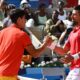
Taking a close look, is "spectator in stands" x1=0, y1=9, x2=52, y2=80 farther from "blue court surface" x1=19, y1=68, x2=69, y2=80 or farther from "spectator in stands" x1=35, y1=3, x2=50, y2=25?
"spectator in stands" x1=35, y1=3, x2=50, y2=25

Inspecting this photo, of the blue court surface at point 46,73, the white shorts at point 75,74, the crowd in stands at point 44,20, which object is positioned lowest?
the blue court surface at point 46,73

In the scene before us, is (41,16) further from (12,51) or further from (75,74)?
(12,51)

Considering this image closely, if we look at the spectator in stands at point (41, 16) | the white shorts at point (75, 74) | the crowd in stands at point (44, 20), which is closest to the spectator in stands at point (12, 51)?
the white shorts at point (75, 74)

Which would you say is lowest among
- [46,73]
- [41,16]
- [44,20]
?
[46,73]

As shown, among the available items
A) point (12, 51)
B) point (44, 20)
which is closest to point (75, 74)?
point (12, 51)

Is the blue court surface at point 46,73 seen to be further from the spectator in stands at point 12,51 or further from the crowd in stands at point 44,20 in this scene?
the crowd in stands at point 44,20

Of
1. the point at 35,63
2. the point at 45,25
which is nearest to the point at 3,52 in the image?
the point at 35,63

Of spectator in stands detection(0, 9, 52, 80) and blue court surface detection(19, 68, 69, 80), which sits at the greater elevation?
spectator in stands detection(0, 9, 52, 80)

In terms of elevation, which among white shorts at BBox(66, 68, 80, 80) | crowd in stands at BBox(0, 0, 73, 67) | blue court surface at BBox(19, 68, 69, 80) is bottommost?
blue court surface at BBox(19, 68, 69, 80)

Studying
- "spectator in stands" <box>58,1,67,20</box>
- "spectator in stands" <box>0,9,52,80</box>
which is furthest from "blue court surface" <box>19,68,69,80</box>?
"spectator in stands" <box>58,1,67,20</box>

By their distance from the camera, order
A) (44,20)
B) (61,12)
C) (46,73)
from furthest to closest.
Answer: (61,12) < (44,20) < (46,73)

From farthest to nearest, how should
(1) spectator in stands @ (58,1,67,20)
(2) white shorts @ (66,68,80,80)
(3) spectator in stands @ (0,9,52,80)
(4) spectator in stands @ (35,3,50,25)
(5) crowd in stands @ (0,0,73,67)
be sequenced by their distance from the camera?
(1) spectator in stands @ (58,1,67,20), (4) spectator in stands @ (35,3,50,25), (5) crowd in stands @ (0,0,73,67), (2) white shorts @ (66,68,80,80), (3) spectator in stands @ (0,9,52,80)

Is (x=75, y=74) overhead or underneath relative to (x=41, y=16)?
underneath

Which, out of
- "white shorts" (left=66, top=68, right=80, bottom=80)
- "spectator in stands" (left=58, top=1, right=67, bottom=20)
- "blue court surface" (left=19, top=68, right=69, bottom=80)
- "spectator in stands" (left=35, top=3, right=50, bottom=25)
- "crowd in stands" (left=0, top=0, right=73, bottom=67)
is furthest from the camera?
"spectator in stands" (left=58, top=1, right=67, bottom=20)
